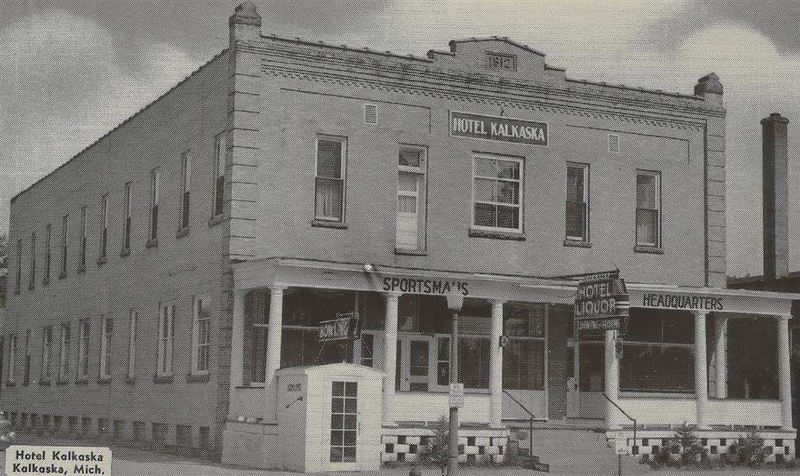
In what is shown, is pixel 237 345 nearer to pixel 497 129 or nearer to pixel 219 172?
pixel 219 172

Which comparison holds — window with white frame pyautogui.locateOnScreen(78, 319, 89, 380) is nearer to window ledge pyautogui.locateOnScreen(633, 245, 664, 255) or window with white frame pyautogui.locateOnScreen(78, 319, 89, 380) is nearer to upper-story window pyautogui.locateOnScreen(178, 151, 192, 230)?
upper-story window pyautogui.locateOnScreen(178, 151, 192, 230)

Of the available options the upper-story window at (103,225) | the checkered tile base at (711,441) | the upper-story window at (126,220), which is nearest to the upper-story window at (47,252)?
the upper-story window at (103,225)

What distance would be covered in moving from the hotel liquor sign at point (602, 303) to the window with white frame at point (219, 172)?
26.1ft

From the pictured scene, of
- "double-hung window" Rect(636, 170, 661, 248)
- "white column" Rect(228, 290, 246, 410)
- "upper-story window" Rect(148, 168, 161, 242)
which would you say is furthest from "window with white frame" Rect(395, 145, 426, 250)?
"upper-story window" Rect(148, 168, 161, 242)

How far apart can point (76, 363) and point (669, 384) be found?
17431 mm

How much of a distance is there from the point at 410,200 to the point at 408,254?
1.27 m

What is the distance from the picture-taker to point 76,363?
38.3 m

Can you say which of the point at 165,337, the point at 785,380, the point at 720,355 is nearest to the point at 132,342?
the point at 165,337

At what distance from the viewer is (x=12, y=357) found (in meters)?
45.6

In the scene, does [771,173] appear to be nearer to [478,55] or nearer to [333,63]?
[478,55]

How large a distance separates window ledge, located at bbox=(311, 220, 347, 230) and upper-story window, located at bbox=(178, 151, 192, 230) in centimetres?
413

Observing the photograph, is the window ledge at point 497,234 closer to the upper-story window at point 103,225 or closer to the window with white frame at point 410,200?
the window with white frame at point 410,200

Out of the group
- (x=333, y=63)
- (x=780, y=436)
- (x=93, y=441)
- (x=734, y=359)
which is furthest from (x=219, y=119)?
(x=734, y=359)

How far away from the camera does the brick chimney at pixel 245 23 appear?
27375 mm
